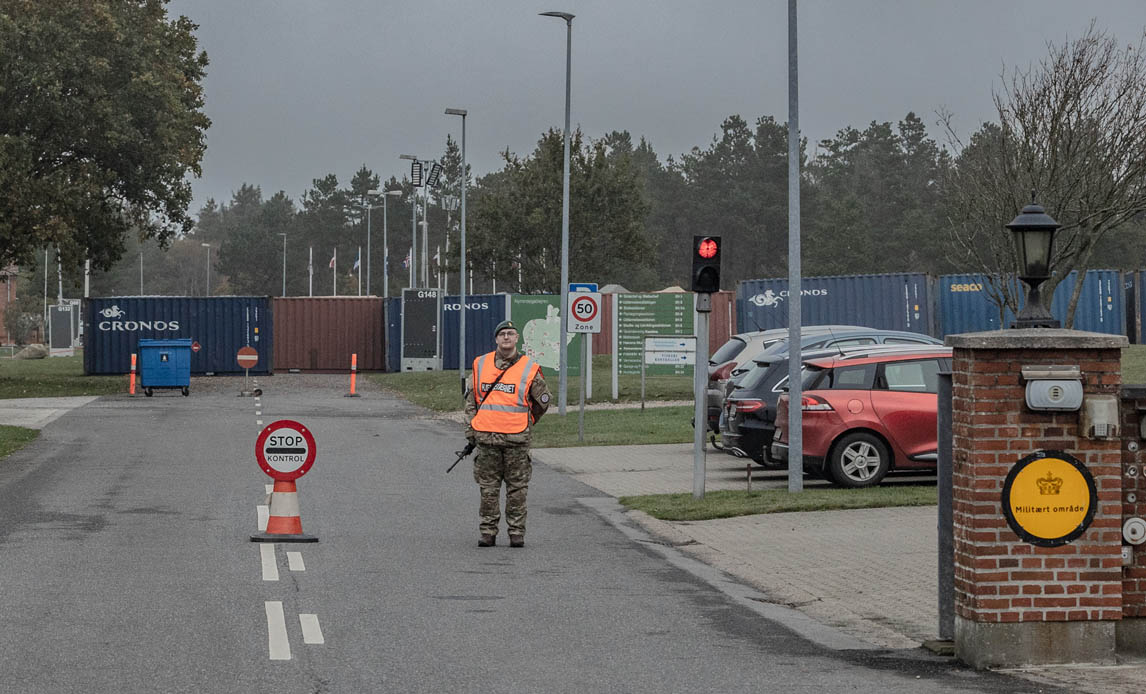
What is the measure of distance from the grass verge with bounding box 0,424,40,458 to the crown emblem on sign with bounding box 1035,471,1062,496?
52.7ft

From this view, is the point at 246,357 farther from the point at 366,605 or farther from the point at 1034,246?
the point at 1034,246

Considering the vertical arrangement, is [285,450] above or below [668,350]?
below

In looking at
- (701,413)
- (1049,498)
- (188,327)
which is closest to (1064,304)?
(188,327)

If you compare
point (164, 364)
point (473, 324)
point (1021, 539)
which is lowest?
point (1021, 539)

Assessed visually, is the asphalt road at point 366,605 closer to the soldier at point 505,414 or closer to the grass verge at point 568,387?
the soldier at point 505,414

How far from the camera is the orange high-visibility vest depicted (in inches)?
465

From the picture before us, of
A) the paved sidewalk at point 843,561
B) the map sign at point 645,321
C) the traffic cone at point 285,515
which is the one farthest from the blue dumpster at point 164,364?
the traffic cone at point 285,515

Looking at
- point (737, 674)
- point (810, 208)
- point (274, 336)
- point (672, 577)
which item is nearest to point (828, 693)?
point (737, 674)

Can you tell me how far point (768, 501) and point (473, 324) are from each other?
34026 millimetres

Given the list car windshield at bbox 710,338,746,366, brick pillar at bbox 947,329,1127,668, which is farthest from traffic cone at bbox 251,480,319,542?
car windshield at bbox 710,338,746,366

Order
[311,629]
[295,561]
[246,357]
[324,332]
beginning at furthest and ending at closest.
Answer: [324,332] → [246,357] → [295,561] → [311,629]

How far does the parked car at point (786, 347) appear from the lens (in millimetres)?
17406

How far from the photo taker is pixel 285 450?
12.1 meters

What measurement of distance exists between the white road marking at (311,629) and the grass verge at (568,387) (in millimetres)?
21293
